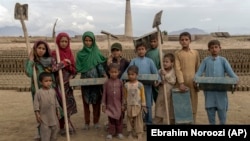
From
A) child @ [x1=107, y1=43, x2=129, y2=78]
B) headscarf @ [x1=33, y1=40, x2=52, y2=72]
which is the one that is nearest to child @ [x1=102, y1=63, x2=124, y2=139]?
child @ [x1=107, y1=43, x2=129, y2=78]

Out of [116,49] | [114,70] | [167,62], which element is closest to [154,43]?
[167,62]

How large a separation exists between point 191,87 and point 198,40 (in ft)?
83.0

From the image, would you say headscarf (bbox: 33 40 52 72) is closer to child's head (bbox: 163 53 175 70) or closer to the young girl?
the young girl

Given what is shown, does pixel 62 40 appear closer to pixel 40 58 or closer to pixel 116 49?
pixel 40 58

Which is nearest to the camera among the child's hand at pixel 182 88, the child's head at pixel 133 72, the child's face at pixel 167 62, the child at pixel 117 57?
the child's head at pixel 133 72

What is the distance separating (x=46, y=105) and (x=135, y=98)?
1246 mm

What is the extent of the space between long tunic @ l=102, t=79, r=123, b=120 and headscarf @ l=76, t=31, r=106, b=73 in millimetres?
414

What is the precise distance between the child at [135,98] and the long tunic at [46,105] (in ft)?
3.50

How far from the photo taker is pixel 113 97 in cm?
503

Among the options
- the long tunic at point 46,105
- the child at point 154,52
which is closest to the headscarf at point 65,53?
the long tunic at point 46,105

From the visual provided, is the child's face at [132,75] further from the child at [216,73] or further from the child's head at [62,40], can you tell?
the child's head at [62,40]

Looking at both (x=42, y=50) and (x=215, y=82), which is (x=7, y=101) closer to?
(x=42, y=50)

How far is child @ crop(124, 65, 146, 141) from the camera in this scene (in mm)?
4910

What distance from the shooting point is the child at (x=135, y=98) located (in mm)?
4910
